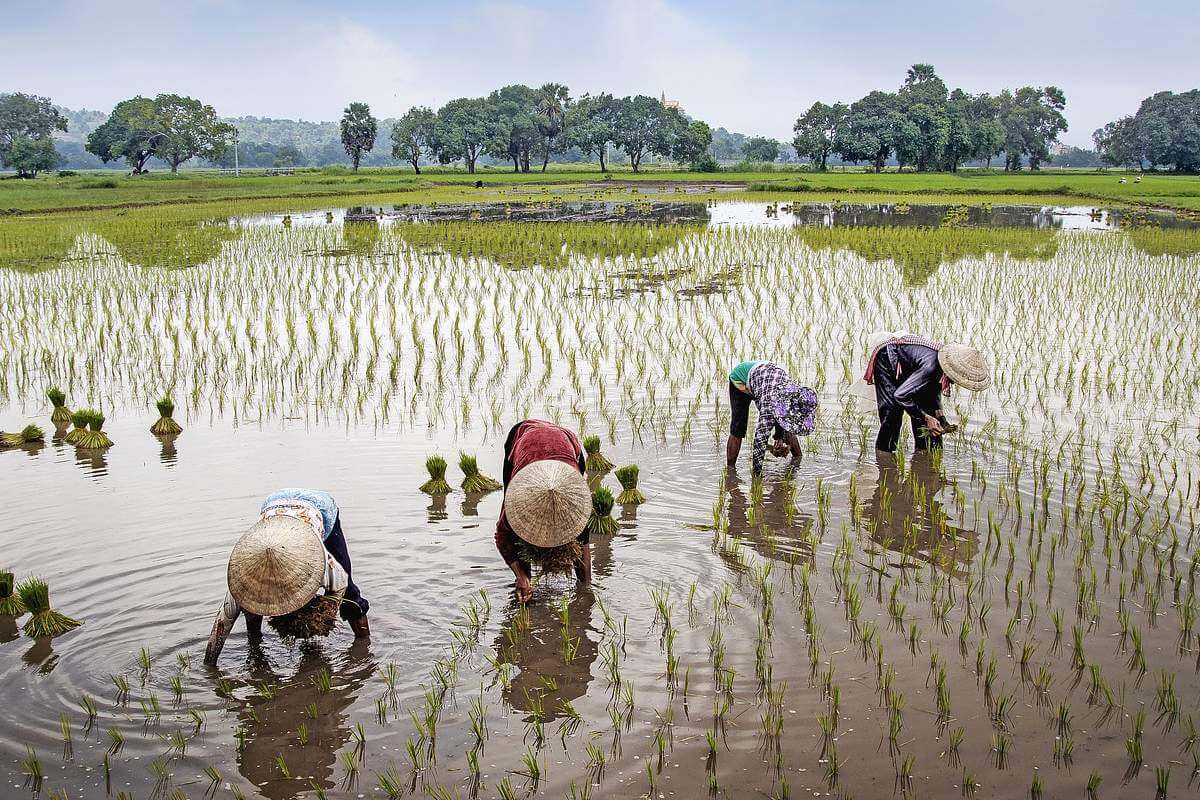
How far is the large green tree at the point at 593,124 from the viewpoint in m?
62.8

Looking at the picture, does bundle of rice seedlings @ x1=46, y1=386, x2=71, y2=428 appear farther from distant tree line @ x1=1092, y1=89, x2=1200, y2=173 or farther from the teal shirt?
distant tree line @ x1=1092, y1=89, x2=1200, y2=173

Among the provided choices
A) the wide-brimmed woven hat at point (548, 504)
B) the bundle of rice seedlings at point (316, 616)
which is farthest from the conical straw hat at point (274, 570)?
the wide-brimmed woven hat at point (548, 504)

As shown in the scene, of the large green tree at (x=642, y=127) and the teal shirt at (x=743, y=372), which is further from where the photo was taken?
the large green tree at (x=642, y=127)

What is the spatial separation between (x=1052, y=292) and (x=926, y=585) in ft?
28.7

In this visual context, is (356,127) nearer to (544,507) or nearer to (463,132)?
(463,132)

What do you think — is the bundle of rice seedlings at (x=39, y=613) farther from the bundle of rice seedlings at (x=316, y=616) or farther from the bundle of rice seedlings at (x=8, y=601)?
the bundle of rice seedlings at (x=316, y=616)

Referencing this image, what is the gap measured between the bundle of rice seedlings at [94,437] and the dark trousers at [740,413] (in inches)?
169

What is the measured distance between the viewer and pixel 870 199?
33.3m

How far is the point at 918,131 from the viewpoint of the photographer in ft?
176

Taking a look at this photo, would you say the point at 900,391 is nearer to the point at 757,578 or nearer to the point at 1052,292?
the point at 757,578

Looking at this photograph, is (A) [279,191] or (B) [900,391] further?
(A) [279,191]

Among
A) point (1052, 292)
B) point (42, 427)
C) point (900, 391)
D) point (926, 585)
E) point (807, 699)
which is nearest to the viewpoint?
point (807, 699)

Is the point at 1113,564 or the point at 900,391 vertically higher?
the point at 900,391

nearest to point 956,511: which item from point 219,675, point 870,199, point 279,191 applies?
point 219,675
